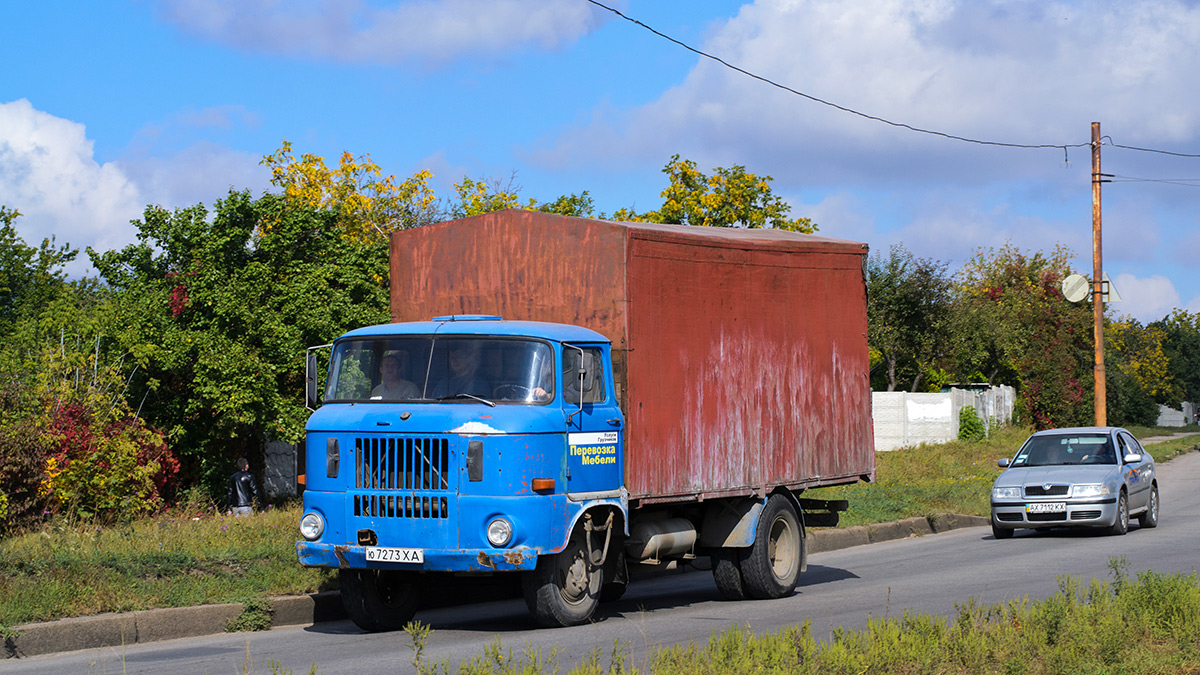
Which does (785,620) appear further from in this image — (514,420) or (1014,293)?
(1014,293)

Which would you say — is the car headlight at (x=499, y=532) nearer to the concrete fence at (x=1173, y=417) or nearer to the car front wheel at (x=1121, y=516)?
the car front wheel at (x=1121, y=516)

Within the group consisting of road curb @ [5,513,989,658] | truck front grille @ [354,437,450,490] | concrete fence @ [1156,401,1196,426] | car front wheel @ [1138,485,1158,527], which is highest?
truck front grille @ [354,437,450,490]

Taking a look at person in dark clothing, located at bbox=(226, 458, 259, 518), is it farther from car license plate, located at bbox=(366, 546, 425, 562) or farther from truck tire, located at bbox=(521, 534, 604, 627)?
truck tire, located at bbox=(521, 534, 604, 627)

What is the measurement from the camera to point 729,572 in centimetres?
1145

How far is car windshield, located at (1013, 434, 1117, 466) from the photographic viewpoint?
18062mm

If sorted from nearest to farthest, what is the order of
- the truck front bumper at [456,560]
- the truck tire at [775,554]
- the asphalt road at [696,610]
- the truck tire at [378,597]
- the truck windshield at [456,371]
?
the asphalt road at [696,610]
the truck front bumper at [456,560]
the truck windshield at [456,371]
the truck tire at [378,597]
the truck tire at [775,554]

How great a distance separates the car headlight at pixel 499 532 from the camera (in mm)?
8836

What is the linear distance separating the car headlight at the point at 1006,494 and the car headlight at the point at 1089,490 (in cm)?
72

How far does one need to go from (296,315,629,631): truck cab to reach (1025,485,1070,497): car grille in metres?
9.20

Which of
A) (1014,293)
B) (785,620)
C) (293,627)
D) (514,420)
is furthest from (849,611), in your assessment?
(1014,293)

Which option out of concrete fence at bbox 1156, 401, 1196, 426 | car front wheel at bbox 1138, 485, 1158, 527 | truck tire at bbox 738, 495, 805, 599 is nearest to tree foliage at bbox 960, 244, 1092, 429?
car front wheel at bbox 1138, 485, 1158, 527

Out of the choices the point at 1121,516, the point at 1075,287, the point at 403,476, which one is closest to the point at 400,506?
the point at 403,476

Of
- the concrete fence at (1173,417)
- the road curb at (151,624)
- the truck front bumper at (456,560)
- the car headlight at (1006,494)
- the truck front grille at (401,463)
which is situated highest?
the truck front grille at (401,463)

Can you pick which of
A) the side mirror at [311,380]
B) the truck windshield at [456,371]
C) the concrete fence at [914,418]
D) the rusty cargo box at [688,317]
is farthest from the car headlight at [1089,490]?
the concrete fence at [914,418]
